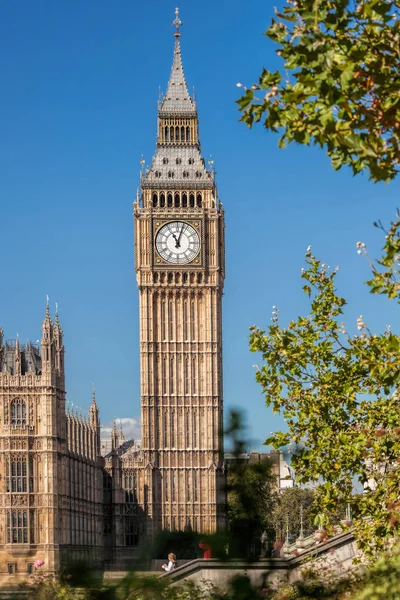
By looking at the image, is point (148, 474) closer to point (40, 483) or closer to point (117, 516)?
point (117, 516)

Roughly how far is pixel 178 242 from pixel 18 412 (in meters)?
22.6

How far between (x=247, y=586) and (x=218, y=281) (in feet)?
262

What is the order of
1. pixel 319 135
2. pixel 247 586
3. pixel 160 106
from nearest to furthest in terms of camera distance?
pixel 247 586 < pixel 319 135 < pixel 160 106

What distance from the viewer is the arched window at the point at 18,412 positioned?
2862 inches

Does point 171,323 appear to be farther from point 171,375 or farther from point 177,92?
point 177,92

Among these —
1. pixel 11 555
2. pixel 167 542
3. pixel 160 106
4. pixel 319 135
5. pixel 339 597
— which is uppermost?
pixel 160 106

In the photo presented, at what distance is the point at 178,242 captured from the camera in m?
90.8

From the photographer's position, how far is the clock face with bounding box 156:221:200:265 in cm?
9019

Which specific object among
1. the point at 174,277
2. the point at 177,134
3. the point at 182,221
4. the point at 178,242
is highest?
the point at 177,134

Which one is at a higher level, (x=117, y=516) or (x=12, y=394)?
(x=12, y=394)

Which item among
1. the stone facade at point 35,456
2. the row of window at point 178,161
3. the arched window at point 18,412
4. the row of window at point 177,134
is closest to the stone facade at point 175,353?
the row of window at point 178,161

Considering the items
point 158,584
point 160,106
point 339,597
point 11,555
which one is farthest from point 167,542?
point 160,106

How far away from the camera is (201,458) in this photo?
293 ft

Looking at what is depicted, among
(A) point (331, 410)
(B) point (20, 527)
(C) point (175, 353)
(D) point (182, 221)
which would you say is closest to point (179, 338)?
(C) point (175, 353)
